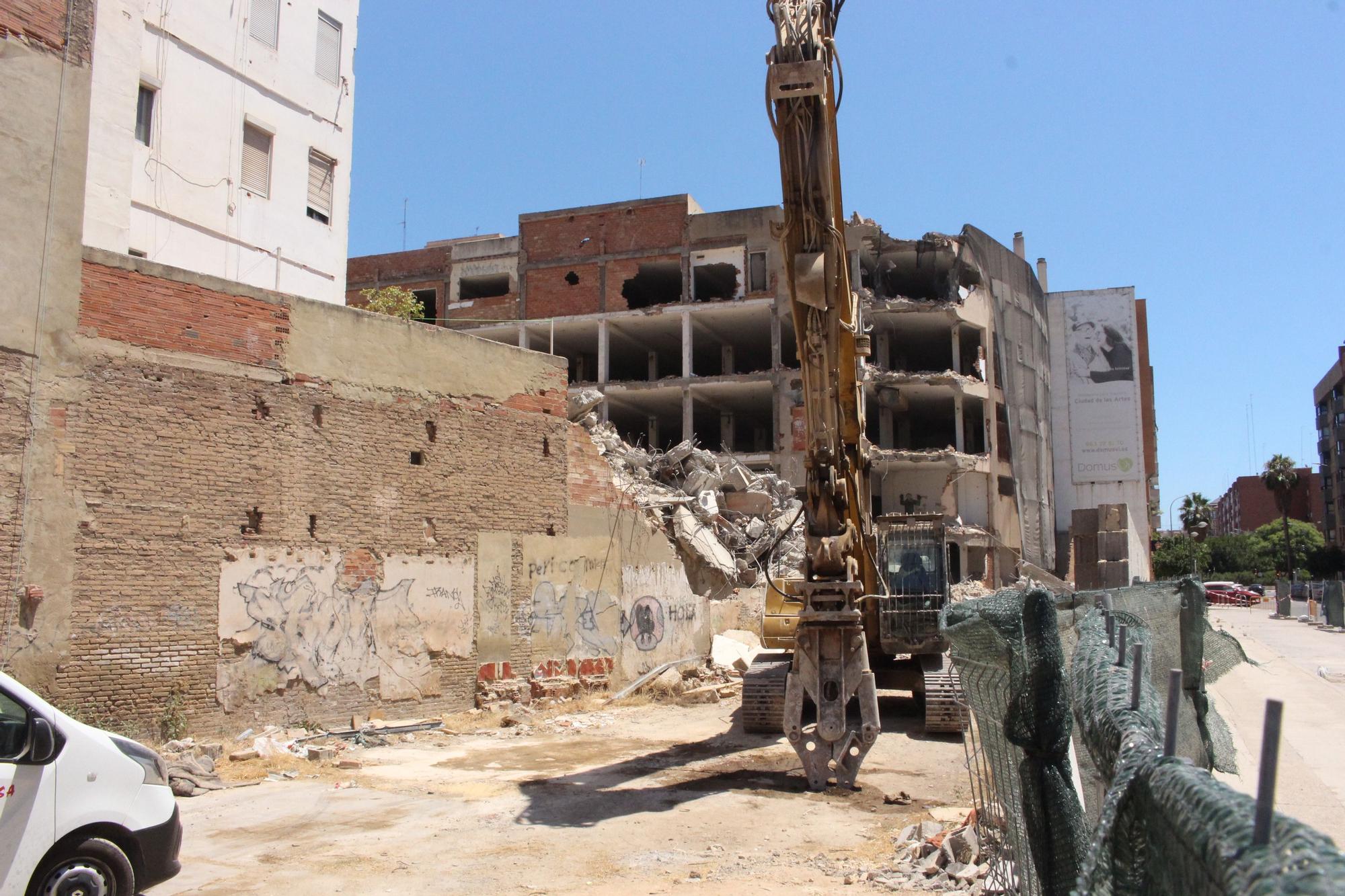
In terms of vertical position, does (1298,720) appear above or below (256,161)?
below

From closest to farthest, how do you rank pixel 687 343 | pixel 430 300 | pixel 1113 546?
pixel 1113 546 → pixel 687 343 → pixel 430 300

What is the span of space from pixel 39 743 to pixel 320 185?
2108 centimetres

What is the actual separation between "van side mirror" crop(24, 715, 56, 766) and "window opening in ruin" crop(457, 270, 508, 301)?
44.2 m

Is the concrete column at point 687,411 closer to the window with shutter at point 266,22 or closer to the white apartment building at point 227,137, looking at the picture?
the white apartment building at point 227,137

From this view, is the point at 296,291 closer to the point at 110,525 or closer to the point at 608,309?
the point at 110,525

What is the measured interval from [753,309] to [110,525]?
33990 millimetres

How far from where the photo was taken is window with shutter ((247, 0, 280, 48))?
2331 centimetres

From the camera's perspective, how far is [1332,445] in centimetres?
8494

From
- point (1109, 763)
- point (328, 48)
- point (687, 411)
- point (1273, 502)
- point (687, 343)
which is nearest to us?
point (1109, 763)

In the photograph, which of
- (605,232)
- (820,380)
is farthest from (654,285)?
(820,380)

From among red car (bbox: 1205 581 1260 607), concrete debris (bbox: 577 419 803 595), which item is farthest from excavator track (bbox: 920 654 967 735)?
red car (bbox: 1205 581 1260 607)

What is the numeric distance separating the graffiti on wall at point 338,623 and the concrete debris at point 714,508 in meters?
7.04

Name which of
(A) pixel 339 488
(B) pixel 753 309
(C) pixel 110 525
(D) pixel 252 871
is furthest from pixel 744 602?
(B) pixel 753 309

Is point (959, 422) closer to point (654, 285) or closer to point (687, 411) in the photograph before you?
point (687, 411)
